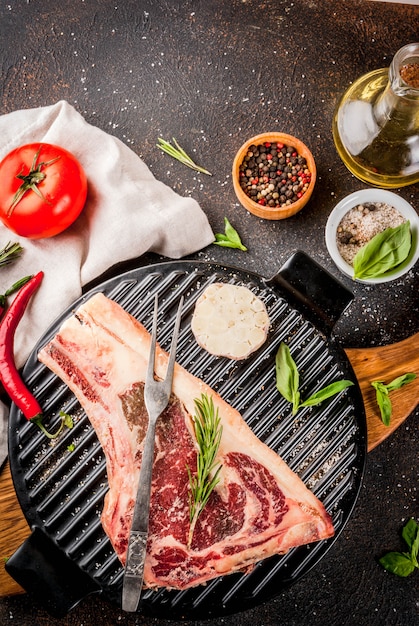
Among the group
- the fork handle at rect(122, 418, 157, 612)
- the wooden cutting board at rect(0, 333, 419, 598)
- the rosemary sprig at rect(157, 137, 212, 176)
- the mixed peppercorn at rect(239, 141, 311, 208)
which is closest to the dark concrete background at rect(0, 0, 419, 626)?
the rosemary sprig at rect(157, 137, 212, 176)

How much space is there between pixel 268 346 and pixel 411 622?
1.27 m

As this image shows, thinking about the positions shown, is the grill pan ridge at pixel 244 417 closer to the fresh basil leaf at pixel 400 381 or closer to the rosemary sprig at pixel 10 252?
the fresh basil leaf at pixel 400 381

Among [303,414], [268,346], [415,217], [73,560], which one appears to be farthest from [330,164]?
[73,560]

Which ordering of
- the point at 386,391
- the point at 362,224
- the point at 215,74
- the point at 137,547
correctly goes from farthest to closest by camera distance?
1. the point at 215,74
2. the point at 362,224
3. the point at 386,391
4. the point at 137,547

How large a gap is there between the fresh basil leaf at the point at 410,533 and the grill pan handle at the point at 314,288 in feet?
2.89

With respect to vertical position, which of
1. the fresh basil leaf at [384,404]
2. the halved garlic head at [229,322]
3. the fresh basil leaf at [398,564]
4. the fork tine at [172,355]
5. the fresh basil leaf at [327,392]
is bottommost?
the fresh basil leaf at [398,564]

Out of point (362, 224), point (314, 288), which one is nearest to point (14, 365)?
point (314, 288)

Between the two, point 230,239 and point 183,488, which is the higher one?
point 230,239

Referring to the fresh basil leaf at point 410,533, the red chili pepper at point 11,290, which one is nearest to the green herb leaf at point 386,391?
the fresh basil leaf at point 410,533

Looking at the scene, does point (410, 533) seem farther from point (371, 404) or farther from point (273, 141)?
point (273, 141)

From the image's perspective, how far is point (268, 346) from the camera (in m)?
2.11

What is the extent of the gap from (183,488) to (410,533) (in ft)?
3.35

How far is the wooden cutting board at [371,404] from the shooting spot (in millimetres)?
2174

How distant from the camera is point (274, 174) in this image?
230 centimetres
